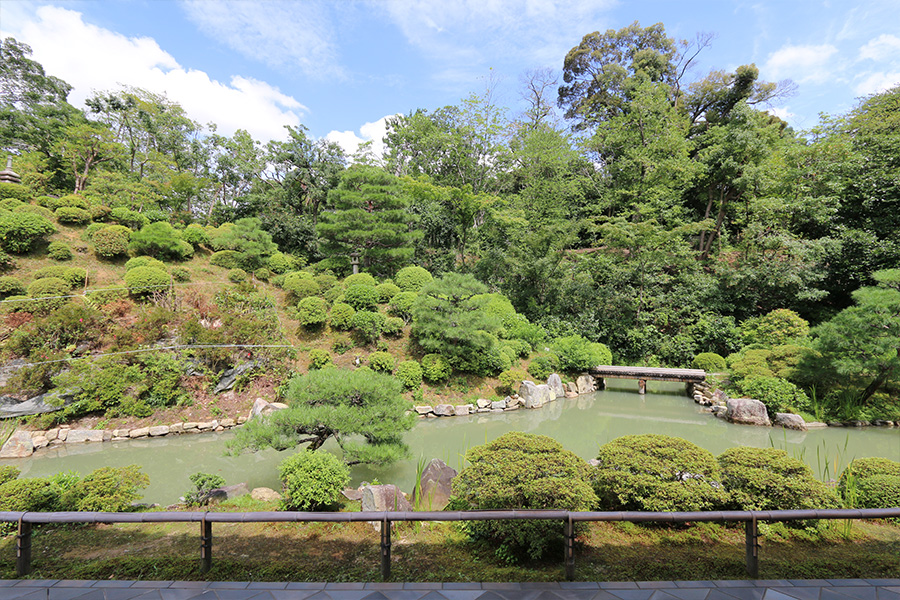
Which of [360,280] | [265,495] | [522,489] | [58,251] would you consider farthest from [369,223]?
[522,489]

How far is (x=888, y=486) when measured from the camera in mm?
3121

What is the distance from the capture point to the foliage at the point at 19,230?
30.4 ft

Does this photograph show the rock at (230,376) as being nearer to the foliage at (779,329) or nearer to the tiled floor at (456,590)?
the tiled floor at (456,590)

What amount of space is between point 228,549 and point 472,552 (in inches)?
71.9

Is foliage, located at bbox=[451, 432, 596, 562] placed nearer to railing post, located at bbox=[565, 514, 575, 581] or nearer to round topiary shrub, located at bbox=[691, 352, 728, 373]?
railing post, located at bbox=[565, 514, 575, 581]

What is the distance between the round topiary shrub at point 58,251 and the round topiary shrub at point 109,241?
0.65 meters

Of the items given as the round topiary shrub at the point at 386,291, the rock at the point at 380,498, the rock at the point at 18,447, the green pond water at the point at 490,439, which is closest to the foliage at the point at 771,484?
the green pond water at the point at 490,439

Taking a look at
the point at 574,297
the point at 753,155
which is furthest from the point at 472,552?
the point at 753,155

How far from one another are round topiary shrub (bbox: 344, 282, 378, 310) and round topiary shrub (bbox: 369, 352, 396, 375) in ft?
6.28

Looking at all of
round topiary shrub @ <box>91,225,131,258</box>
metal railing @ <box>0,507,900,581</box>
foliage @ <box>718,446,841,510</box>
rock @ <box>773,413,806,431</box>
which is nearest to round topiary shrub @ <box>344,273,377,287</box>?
round topiary shrub @ <box>91,225,131,258</box>

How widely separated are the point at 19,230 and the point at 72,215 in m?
2.23

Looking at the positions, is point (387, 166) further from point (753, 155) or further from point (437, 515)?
point (437, 515)

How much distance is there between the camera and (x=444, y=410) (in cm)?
827

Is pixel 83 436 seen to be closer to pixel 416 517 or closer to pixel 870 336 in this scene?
pixel 416 517
